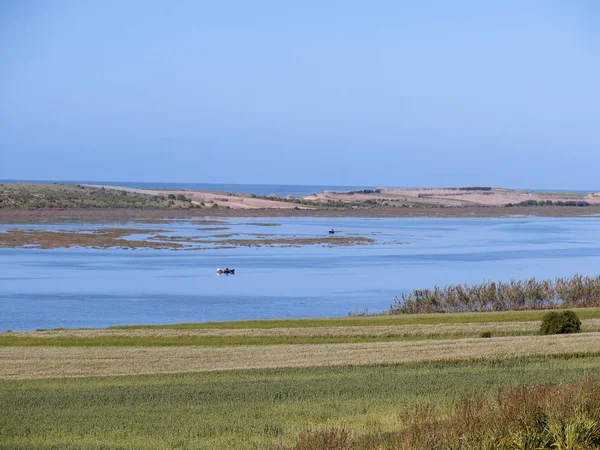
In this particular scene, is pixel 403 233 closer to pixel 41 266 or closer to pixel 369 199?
pixel 41 266

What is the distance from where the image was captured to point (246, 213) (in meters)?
116

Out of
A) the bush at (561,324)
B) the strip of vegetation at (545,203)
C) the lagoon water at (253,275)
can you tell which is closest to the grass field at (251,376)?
the bush at (561,324)

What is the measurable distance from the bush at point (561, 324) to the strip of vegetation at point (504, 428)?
53.6 feet

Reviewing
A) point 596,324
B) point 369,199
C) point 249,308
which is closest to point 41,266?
point 249,308

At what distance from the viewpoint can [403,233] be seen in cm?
8706

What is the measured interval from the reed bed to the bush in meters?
11.5

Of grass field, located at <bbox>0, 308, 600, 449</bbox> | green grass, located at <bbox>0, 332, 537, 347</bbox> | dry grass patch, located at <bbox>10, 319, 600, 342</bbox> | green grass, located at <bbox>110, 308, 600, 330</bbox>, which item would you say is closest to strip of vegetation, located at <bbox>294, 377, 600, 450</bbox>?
grass field, located at <bbox>0, 308, 600, 449</bbox>

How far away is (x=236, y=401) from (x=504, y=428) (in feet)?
22.3

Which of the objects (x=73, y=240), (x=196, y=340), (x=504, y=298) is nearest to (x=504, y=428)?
(x=196, y=340)

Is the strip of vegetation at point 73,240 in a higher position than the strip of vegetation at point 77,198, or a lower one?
lower

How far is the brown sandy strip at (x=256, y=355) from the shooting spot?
2161 cm

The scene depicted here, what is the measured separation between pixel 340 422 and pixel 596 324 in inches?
746

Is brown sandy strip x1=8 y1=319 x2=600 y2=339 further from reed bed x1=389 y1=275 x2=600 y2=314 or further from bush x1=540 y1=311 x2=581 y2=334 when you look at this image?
reed bed x1=389 y1=275 x2=600 y2=314

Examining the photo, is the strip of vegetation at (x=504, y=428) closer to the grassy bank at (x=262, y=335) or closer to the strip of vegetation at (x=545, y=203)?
the grassy bank at (x=262, y=335)
